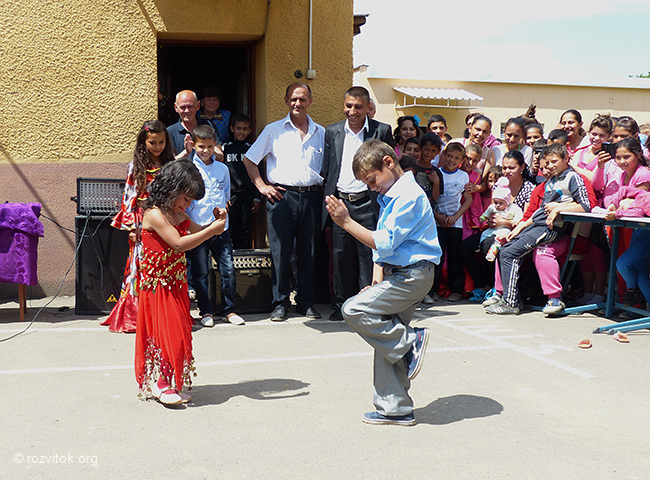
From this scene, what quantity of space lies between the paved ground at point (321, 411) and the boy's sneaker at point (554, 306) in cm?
65

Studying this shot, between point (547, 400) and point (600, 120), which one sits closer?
point (547, 400)

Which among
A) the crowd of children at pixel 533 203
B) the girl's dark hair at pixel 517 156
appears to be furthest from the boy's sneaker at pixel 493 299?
the girl's dark hair at pixel 517 156

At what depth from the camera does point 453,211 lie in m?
7.87

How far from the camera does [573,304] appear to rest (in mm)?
7363

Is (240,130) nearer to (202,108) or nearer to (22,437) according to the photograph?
(202,108)

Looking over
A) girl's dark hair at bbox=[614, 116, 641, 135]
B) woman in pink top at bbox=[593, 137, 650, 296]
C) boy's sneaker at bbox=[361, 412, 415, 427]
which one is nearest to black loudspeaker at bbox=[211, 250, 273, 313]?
boy's sneaker at bbox=[361, 412, 415, 427]

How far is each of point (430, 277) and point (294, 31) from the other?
4.91 meters

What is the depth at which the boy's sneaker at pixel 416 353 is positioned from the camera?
3779mm

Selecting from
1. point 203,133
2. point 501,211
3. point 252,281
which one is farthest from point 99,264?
point 501,211

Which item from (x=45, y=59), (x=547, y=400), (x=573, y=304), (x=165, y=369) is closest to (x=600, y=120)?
(x=573, y=304)

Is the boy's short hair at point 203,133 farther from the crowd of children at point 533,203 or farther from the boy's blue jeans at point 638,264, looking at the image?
the boy's blue jeans at point 638,264

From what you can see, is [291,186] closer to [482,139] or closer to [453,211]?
[453,211]

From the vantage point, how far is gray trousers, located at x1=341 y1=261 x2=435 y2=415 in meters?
3.81

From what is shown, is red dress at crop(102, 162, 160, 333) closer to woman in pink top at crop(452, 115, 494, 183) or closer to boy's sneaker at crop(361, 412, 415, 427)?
boy's sneaker at crop(361, 412, 415, 427)
